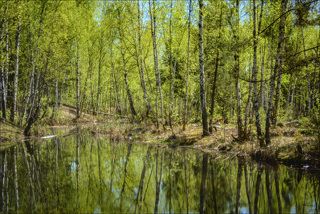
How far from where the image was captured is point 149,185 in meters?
10.4

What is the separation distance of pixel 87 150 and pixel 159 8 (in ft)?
37.0

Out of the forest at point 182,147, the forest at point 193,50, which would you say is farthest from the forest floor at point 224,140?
the forest at point 193,50

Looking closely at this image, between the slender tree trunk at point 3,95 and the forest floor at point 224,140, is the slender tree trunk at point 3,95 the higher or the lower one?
the higher one

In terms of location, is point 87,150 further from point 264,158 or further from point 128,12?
point 128,12

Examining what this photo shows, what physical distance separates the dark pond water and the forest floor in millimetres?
1017

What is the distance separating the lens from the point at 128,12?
28750 millimetres

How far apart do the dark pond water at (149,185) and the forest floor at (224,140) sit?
1017 mm

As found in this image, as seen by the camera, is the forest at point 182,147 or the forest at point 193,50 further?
the forest at point 193,50

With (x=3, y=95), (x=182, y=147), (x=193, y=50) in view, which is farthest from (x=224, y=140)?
(x=3, y=95)

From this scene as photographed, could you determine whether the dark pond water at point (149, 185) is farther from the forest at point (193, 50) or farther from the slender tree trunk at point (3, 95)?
the slender tree trunk at point (3, 95)

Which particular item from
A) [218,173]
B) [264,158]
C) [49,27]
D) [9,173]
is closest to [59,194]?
[9,173]

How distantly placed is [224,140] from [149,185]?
7834mm

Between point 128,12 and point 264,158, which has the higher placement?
point 128,12

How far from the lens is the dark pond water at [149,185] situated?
26.6 feet
